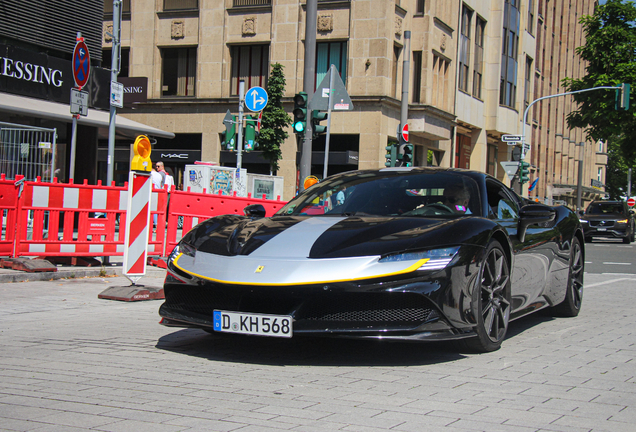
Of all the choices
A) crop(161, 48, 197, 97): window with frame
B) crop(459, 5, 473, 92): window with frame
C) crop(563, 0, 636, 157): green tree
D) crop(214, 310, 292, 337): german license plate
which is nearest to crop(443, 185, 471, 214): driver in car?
crop(214, 310, 292, 337): german license plate

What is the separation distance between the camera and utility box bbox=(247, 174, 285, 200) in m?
24.2

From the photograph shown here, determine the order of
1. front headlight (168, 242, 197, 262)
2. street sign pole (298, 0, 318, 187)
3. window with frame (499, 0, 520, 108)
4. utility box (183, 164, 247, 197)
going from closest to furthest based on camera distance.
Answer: front headlight (168, 242, 197, 262)
street sign pole (298, 0, 318, 187)
utility box (183, 164, 247, 197)
window with frame (499, 0, 520, 108)

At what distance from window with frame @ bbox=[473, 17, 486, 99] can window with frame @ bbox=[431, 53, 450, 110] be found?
555 centimetres

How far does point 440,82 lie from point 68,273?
2950 cm

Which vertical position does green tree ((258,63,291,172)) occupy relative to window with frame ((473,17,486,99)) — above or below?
below

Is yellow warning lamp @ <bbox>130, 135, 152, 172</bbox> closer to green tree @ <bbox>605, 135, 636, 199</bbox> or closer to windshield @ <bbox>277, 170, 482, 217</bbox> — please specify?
windshield @ <bbox>277, 170, 482, 217</bbox>

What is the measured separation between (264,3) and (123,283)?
85.3 feet

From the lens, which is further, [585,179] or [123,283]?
[585,179]

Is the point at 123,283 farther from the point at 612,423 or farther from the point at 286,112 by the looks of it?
the point at 286,112

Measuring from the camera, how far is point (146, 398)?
3.79 meters

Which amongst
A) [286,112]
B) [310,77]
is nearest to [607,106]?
[286,112]

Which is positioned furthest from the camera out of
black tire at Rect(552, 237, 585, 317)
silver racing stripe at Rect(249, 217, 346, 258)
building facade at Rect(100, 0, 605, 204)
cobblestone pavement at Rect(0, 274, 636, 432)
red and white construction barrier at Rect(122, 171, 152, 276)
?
building facade at Rect(100, 0, 605, 204)

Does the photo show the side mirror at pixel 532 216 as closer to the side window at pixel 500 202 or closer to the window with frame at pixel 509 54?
the side window at pixel 500 202

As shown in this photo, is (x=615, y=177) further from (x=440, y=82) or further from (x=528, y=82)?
(x=440, y=82)
